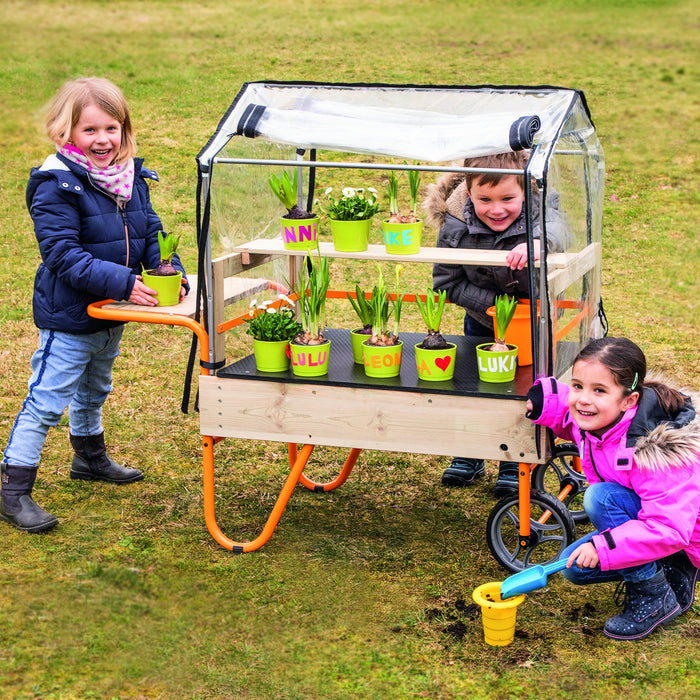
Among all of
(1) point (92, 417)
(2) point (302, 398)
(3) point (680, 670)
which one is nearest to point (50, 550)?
(1) point (92, 417)

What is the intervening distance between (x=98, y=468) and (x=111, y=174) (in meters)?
1.34

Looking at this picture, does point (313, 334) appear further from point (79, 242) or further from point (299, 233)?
point (79, 242)

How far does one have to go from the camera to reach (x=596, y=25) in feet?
51.3

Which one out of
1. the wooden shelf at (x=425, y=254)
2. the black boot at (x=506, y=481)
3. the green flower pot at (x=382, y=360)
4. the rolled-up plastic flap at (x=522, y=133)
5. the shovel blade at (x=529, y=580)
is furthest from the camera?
the black boot at (x=506, y=481)

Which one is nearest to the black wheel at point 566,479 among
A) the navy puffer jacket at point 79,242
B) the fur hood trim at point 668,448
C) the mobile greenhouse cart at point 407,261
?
the mobile greenhouse cart at point 407,261

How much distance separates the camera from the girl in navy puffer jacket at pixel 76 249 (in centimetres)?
351

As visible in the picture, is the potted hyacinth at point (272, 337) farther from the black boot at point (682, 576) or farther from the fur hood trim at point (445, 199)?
the black boot at point (682, 576)

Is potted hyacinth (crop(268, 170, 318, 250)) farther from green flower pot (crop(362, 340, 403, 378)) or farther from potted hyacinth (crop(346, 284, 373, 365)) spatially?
green flower pot (crop(362, 340, 403, 378))

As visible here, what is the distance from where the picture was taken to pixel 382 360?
11.1ft

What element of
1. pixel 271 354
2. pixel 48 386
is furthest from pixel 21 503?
pixel 271 354

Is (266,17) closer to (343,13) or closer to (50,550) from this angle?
(343,13)

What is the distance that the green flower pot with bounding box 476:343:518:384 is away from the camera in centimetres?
329

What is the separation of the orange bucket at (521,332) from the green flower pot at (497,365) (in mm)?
194

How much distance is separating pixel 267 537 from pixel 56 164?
1.54 meters
